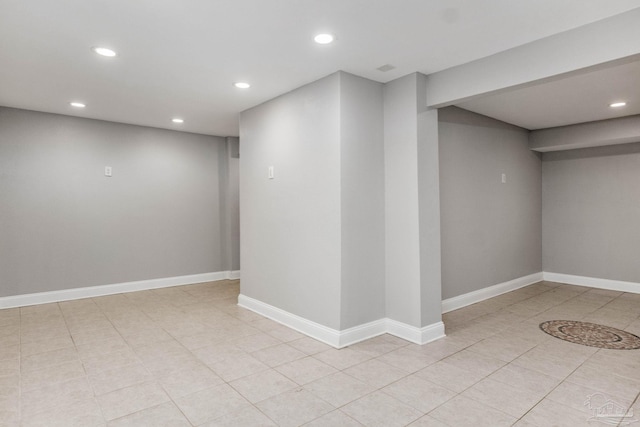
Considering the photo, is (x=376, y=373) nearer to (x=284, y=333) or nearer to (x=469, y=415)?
(x=469, y=415)

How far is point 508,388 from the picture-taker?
2596 millimetres

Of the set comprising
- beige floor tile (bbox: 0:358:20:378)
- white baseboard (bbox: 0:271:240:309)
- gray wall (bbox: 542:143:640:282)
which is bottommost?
beige floor tile (bbox: 0:358:20:378)

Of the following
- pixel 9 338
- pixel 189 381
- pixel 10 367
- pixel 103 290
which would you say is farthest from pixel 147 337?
pixel 103 290

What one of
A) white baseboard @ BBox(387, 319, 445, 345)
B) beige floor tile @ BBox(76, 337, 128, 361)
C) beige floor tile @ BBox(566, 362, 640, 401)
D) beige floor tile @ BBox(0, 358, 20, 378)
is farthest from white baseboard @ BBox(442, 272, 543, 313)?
beige floor tile @ BBox(0, 358, 20, 378)

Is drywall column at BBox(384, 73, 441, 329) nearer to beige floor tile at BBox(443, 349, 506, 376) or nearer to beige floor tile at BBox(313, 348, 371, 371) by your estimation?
beige floor tile at BBox(443, 349, 506, 376)

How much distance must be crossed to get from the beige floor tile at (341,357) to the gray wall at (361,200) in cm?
24

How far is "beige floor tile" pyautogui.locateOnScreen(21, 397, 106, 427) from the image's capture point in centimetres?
219

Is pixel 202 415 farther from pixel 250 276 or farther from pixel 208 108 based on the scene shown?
pixel 208 108

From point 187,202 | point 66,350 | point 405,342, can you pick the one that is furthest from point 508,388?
point 187,202

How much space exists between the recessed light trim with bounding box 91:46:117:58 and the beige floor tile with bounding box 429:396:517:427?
3590 mm

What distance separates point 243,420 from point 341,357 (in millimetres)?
1144

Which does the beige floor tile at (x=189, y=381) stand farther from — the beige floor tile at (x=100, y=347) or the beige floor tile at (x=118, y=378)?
the beige floor tile at (x=100, y=347)

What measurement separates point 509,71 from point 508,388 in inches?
96.4

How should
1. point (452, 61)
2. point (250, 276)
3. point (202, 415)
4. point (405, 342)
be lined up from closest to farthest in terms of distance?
point (202, 415) < point (452, 61) < point (405, 342) < point (250, 276)
